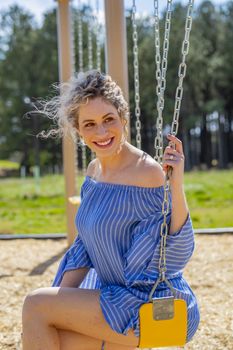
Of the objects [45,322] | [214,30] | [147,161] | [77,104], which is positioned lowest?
[45,322]

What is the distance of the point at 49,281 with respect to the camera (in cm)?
371

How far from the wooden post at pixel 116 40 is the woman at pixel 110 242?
4.79ft

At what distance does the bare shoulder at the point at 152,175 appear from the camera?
5.41ft

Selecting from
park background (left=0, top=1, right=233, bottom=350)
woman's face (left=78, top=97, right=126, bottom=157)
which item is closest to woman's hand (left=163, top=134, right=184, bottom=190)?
woman's face (left=78, top=97, right=126, bottom=157)

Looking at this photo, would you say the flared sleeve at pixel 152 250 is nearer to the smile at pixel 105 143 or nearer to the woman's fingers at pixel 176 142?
the woman's fingers at pixel 176 142

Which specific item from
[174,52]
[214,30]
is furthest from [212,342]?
[214,30]

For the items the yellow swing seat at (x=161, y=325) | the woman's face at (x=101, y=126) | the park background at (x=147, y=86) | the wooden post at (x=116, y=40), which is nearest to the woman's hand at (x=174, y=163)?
the woman's face at (x=101, y=126)

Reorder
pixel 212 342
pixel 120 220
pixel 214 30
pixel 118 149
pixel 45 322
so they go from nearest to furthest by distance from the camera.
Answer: pixel 45 322, pixel 120 220, pixel 118 149, pixel 212 342, pixel 214 30

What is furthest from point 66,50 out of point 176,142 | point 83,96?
point 176,142

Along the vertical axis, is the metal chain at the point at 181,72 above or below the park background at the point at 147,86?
below

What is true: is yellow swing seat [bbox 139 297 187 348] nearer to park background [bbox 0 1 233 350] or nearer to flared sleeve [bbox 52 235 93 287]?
flared sleeve [bbox 52 235 93 287]

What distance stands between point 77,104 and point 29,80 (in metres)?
23.2

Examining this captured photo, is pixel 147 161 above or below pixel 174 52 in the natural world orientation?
below

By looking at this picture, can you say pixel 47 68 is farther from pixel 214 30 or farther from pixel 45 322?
pixel 45 322
